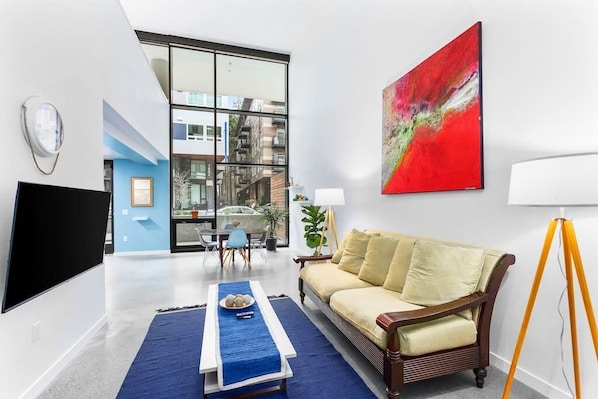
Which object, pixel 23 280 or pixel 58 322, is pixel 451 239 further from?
pixel 58 322

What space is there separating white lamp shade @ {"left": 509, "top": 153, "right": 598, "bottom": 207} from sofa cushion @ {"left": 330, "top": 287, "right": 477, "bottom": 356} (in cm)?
93

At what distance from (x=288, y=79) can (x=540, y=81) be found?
6.70 meters

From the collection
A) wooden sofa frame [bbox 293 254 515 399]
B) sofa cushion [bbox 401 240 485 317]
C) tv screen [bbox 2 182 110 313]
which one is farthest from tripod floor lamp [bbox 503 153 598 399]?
tv screen [bbox 2 182 110 313]

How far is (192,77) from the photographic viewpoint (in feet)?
23.8

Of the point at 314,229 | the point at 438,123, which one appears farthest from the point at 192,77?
the point at 438,123

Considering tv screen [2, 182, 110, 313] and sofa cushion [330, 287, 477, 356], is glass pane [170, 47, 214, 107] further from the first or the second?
sofa cushion [330, 287, 477, 356]

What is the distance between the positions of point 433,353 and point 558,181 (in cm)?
127

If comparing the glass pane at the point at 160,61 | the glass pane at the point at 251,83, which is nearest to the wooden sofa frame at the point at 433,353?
the glass pane at the point at 251,83

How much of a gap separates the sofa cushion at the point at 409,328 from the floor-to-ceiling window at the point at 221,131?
555cm

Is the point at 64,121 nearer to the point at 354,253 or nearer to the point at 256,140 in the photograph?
the point at 354,253

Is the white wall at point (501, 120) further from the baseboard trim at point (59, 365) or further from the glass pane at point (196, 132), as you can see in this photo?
the glass pane at point (196, 132)

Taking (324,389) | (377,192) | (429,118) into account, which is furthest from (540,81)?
(324,389)

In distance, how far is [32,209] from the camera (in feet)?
5.53

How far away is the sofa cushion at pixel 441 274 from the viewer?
2.11 meters
